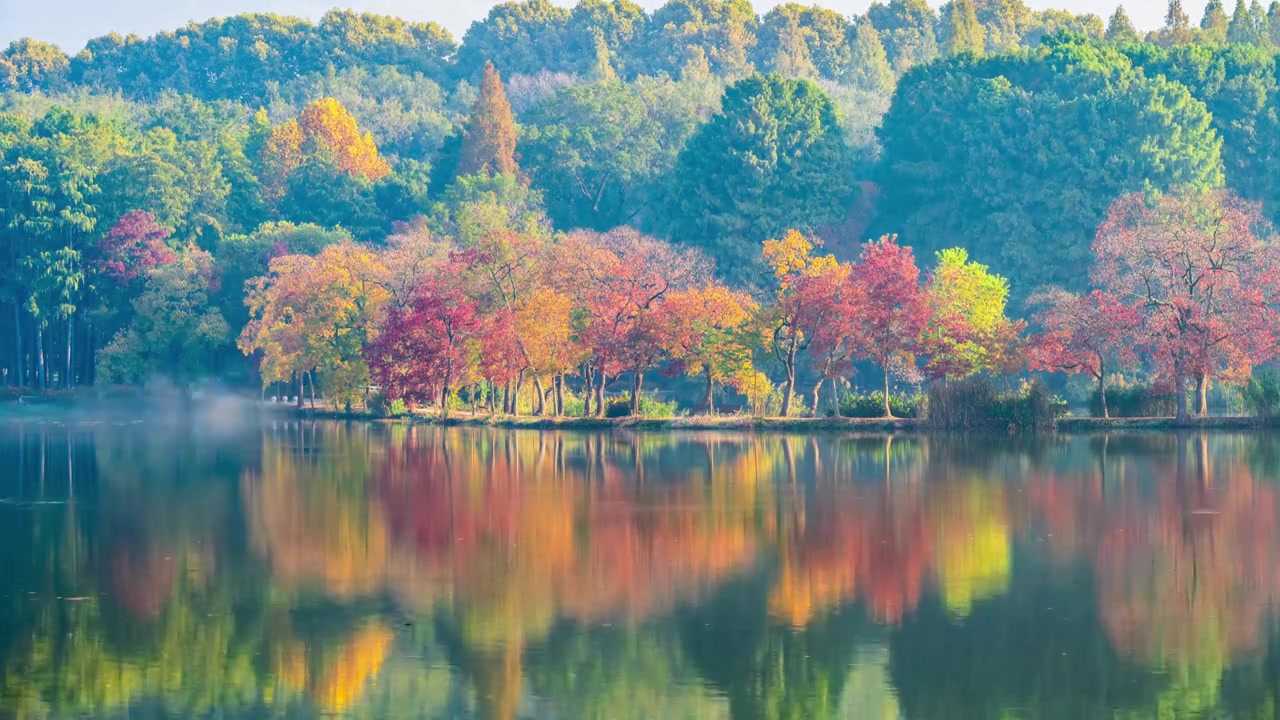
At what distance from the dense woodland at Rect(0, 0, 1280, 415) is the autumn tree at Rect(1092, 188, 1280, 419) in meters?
0.11

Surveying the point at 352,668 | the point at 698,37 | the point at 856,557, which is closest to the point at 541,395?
the point at 856,557

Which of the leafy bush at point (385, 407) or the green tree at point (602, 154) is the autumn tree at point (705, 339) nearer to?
the leafy bush at point (385, 407)

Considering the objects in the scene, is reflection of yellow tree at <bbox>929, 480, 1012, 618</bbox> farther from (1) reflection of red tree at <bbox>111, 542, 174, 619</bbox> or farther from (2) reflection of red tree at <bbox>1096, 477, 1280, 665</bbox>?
(1) reflection of red tree at <bbox>111, 542, 174, 619</bbox>

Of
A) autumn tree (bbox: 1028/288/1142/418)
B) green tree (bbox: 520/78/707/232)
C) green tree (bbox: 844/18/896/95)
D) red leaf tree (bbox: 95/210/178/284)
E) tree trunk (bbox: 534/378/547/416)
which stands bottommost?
tree trunk (bbox: 534/378/547/416)

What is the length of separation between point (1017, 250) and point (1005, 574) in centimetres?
4773

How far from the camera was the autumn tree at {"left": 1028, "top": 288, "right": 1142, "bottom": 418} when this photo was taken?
41.9 meters

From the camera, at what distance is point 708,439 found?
4162 centimetres

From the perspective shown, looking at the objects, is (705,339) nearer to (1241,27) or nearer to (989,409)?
(989,409)

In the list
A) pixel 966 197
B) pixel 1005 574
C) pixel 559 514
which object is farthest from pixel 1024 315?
pixel 1005 574

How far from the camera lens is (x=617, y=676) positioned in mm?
14086

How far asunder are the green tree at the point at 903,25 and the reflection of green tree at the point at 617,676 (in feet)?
389

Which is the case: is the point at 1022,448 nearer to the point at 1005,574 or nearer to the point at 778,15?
the point at 1005,574

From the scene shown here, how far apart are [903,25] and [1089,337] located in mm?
95385

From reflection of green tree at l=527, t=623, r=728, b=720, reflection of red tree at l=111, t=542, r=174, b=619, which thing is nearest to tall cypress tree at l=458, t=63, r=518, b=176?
reflection of red tree at l=111, t=542, r=174, b=619
